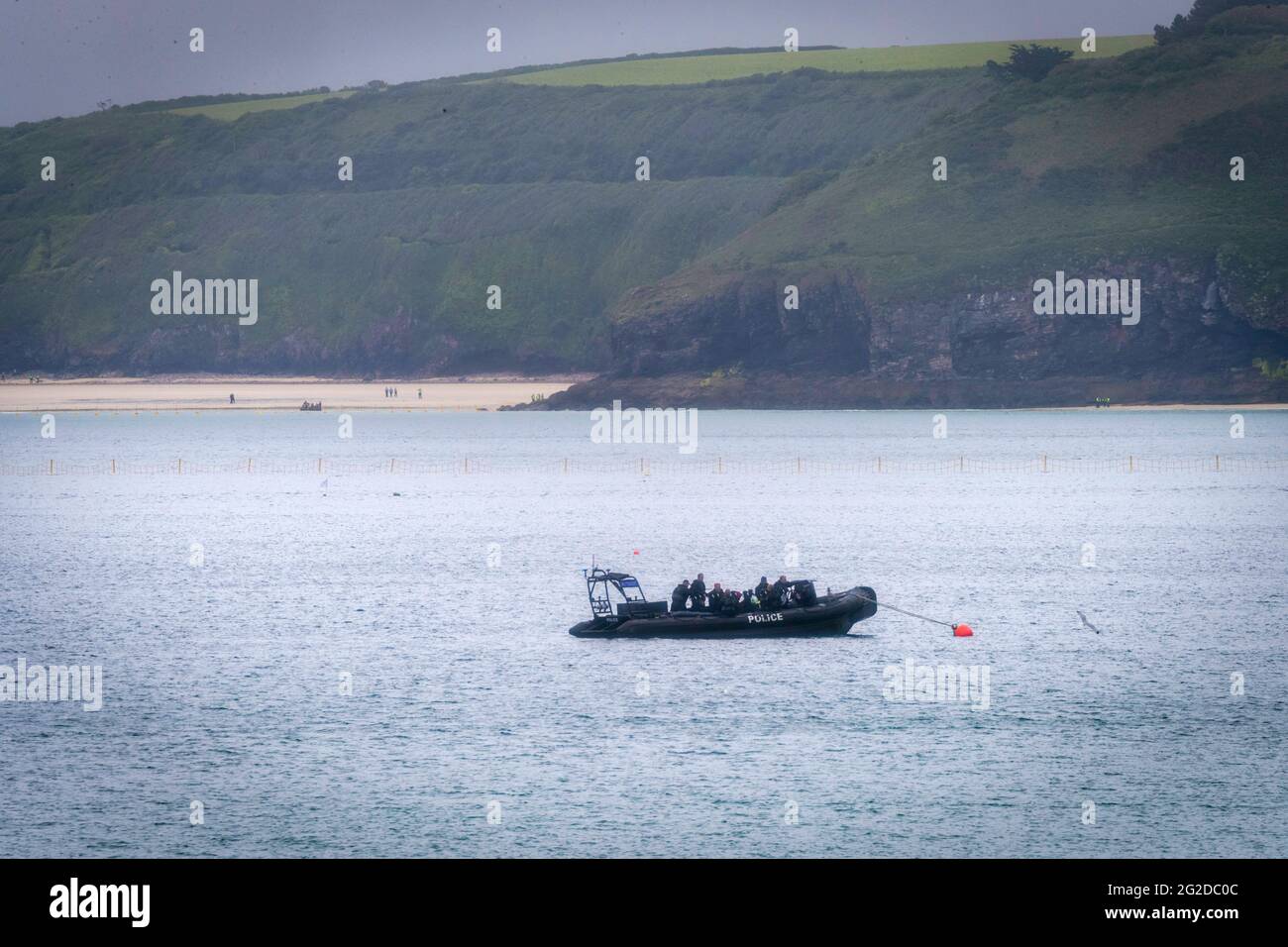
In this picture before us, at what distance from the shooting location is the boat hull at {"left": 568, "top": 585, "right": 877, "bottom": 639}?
74062 mm

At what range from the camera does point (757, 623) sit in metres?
74.0

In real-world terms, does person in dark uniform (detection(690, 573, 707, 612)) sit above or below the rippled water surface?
above

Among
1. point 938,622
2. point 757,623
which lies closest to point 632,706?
point 757,623

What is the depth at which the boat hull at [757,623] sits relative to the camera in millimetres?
74062

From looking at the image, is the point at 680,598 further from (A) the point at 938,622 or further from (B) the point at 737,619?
(A) the point at 938,622

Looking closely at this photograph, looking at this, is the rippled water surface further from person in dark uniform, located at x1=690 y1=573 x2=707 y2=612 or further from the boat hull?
person in dark uniform, located at x1=690 y1=573 x2=707 y2=612

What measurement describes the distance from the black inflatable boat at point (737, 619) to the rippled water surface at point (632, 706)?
86 cm

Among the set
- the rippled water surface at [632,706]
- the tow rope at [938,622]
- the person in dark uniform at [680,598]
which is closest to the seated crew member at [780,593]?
the rippled water surface at [632,706]

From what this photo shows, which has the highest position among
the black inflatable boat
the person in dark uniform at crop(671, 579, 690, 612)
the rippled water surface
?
the person in dark uniform at crop(671, 579, 690, 612)

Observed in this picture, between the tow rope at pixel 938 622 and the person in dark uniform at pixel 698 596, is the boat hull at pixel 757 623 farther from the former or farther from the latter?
the tow rope at pixel 938 622

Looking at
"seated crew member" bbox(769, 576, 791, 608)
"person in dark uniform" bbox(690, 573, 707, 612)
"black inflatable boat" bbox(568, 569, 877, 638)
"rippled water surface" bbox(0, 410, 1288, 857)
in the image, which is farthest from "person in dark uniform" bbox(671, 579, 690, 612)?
"seated crew member" bbox(769, 576, 791, 608)

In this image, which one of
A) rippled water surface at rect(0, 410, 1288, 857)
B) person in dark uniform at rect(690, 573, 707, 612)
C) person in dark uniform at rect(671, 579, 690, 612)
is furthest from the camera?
person in dark uniform at rect(671, 579, 690, 612)

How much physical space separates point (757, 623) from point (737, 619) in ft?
2.74

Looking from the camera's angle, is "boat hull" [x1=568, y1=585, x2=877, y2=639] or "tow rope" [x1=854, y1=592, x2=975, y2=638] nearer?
"boat hull" [x1=568, y1=585, x2=877, y2=639]
